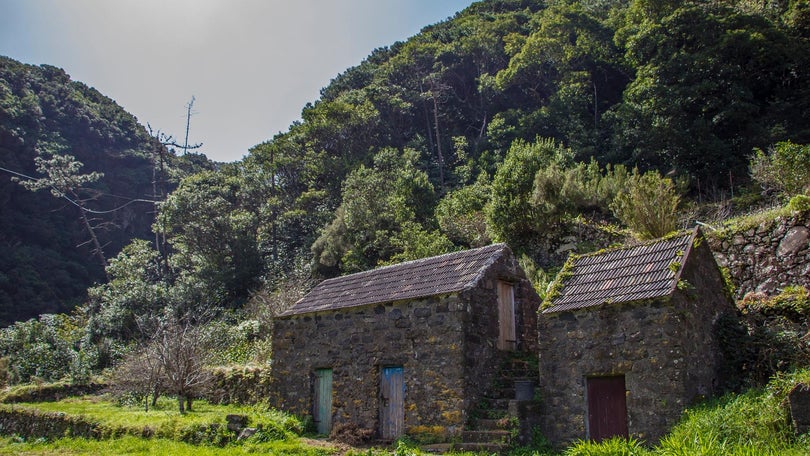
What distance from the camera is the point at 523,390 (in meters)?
12.5

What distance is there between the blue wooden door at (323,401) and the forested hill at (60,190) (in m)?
28.2

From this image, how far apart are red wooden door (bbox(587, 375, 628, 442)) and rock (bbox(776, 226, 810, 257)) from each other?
18.8ft

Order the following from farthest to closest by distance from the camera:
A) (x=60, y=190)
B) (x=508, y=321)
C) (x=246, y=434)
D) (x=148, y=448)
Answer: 1. (x=60, y=190)
2. (x=508, y=321)
3. (x=246, y=434)
4. (x=148, y=448)

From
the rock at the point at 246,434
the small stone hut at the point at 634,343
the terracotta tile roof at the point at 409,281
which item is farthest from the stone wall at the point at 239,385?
the small stone hut at the point at 634,343

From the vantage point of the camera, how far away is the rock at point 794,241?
12.9 metres

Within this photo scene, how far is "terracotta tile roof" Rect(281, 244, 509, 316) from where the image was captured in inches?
528

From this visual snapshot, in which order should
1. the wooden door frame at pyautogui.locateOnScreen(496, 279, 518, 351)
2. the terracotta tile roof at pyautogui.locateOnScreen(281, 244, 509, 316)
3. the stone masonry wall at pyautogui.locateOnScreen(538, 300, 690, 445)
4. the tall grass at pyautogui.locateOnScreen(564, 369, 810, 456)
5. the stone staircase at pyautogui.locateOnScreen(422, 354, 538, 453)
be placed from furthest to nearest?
the wooden door frame at pyautogui.locateOnScreen(496, 279, 518, 351) → the terracotta tile roof at pyautogui.locateOnScreen(281, 244, 509, 316) → the stone staircase at pyautogui.locateOnScreen(422, 354, 538, 453) → the stone masonry wall at pyautogui.locateOnScreen(538, 300, 690, 445) → the tall grass at pyautogui.locateOnScreen(564, 369, 810, 456)

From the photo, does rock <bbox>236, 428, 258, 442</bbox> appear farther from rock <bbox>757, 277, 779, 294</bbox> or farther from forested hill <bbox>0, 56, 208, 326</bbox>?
forested hill <bbox>0, 56, 208, 326</bbox>

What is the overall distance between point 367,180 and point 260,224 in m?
9.74

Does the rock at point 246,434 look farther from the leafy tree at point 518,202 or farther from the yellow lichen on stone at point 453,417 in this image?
the leafy tree at point 518,202

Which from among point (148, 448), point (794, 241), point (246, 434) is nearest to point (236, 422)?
A: point (246, 434)

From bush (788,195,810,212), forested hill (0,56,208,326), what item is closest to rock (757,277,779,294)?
bush (788,195,810,212)

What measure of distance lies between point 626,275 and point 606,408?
2.52m

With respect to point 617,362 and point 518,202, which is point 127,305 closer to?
point 518,202
